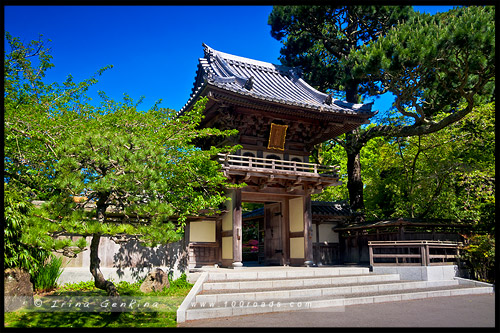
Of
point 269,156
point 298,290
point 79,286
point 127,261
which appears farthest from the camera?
Result: point 269,156

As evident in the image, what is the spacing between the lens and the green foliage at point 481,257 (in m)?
13.5

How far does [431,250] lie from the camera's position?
51.1 feet

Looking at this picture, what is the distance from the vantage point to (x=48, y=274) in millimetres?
10133

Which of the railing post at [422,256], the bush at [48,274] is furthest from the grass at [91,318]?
the railing post at [422,256]

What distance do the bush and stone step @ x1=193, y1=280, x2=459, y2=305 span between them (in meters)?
3.90

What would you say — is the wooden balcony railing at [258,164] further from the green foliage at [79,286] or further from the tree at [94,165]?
the green foliage at [79,286]

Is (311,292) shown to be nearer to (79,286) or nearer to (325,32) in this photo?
(79,286)

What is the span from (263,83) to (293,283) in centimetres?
1037

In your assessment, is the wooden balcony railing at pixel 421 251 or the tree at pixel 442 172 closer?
the wooden balcony railing at pixel 421 251

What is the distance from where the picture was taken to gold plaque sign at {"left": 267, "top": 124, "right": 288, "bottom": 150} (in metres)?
16.9

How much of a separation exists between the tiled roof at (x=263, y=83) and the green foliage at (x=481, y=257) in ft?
21.8

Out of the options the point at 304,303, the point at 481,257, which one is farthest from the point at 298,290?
the point at 481,257

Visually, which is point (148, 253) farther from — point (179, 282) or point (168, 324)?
point (168, 324)
